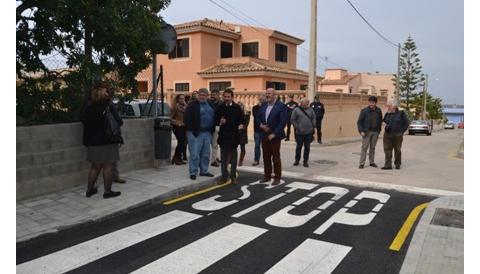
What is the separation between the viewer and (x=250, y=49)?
2958cm

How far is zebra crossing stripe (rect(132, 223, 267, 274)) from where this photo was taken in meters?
4.17

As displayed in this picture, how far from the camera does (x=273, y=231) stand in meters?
5.32

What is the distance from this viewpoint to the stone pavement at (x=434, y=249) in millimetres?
4168

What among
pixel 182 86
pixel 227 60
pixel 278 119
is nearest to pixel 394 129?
pixel 278 119

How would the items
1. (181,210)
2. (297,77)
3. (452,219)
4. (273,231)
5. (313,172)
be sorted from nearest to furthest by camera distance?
(273,231) < (452,219) < (181,210) < (313,172) < (297,77)

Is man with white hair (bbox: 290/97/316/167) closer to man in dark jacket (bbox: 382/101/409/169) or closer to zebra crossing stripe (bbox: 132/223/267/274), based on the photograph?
man in dark jacket (bbox: 382/101/409/169)

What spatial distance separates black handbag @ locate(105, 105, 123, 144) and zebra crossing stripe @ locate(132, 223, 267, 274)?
2514 mm

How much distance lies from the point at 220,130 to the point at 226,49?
868 inches

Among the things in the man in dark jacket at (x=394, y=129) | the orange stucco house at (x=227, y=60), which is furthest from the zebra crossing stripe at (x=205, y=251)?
the orange stucco house at (x=227, y=60)

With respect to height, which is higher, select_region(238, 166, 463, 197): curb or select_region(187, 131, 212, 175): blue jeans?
select_region(187, 131, 212, 175): blue jeans

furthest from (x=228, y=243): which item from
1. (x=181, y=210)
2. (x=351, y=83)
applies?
(x=351, y=83)

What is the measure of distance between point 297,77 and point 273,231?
2366 centimetres

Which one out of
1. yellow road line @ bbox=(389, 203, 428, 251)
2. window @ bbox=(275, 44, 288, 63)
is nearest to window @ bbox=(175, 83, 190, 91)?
window @ bbox=(275, 44, 288, 63)

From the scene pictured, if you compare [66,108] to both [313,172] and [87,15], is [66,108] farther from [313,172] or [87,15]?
[313,172]
